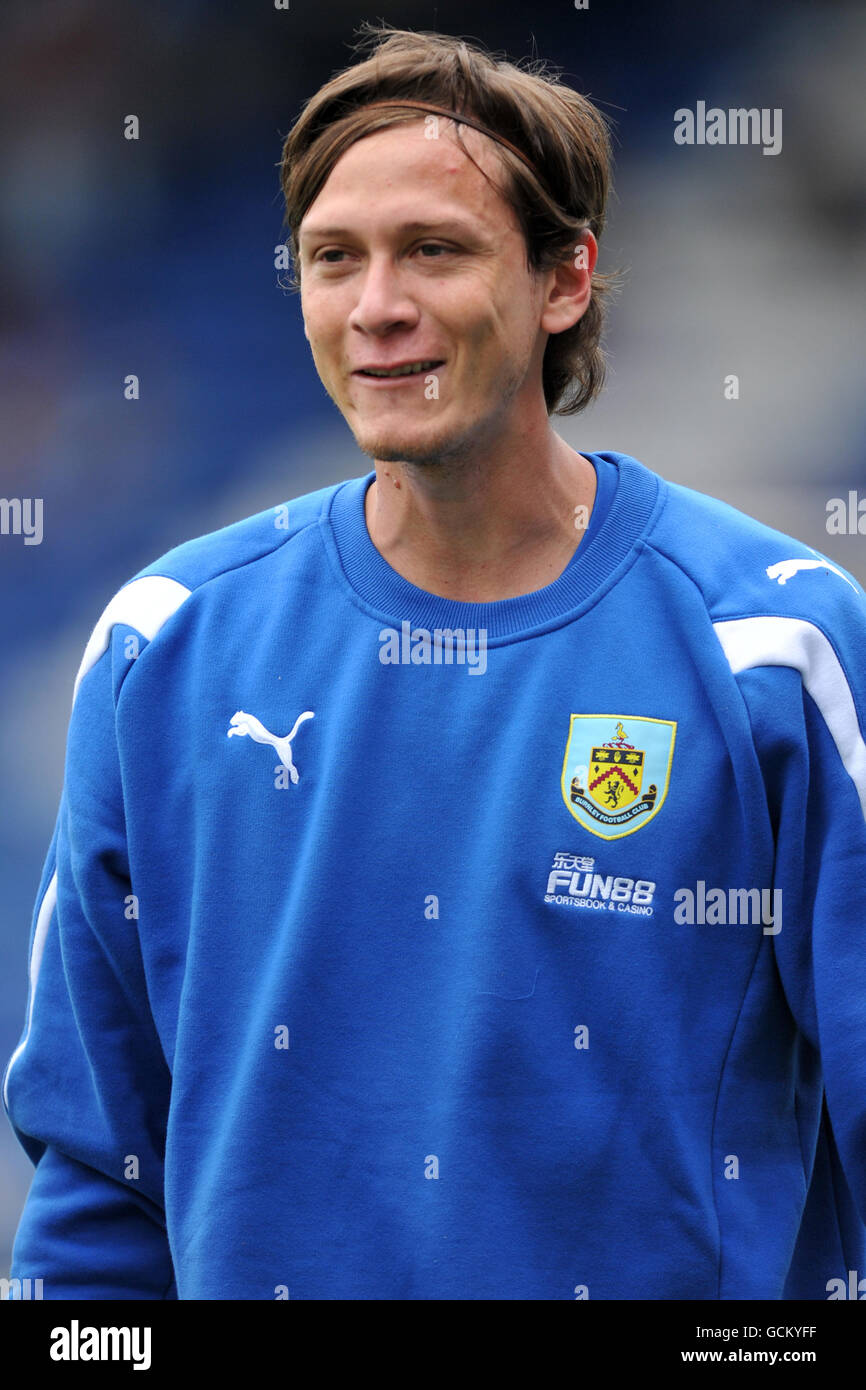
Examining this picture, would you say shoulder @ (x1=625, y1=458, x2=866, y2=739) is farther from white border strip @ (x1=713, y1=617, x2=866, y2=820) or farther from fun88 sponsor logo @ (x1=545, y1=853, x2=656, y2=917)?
fun88 sponsor logo @ (x1=545, y1=853, x2=656, y2=917)

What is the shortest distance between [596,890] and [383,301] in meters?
0.42

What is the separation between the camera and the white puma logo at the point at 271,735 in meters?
1.09

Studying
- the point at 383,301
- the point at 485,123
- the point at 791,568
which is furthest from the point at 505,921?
the point at 485,123

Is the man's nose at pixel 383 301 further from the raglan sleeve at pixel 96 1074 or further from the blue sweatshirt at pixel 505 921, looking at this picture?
the raglan sleeve at pixel 96 1074

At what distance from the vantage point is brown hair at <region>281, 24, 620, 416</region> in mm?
1092

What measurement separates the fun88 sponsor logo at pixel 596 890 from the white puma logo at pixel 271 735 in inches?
7.9

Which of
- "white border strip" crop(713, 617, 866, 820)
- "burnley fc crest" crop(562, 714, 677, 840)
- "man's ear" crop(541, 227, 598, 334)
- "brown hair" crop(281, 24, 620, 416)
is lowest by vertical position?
"burnley fc crest" crop(562, 714, 677, 840)

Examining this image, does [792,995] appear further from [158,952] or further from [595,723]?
[158,952]

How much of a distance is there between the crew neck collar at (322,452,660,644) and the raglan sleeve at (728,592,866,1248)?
119 millimetres

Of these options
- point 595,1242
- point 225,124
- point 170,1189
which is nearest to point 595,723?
point 595,1242

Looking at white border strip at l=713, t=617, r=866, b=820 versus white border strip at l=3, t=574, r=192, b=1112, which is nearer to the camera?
white border strip at l=713, t=617, r=866, b=820
